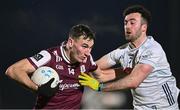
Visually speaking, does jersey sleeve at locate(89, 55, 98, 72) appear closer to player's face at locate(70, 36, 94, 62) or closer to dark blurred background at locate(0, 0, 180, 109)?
player's face at locate(70, 36, 94, 62)

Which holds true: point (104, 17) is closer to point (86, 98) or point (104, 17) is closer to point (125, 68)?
point (86, 98)

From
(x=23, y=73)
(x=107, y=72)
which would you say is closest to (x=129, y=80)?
(x=107, y=72)

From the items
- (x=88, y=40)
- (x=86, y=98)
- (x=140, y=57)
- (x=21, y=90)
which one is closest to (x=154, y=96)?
(x=140, y=57)

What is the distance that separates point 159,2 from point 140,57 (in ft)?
6.12

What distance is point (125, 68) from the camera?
16.9 feet

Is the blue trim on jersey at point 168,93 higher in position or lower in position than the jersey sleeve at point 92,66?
lower

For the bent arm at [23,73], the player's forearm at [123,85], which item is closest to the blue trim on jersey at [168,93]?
the player's forearm at [123,85]

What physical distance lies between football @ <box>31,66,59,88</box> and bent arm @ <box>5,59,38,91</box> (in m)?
0.05

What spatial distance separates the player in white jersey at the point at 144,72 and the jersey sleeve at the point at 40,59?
1.49 feet

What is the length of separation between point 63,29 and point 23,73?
2.20 m

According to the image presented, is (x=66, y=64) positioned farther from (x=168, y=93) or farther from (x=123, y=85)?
(x=168, y=93)

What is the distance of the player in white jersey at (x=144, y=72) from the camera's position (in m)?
4.79

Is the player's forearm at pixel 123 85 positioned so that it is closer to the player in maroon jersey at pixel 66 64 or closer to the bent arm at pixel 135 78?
the bent arm at pixel 135 78

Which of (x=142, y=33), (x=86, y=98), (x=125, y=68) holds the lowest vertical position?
(x=86, y=98)
